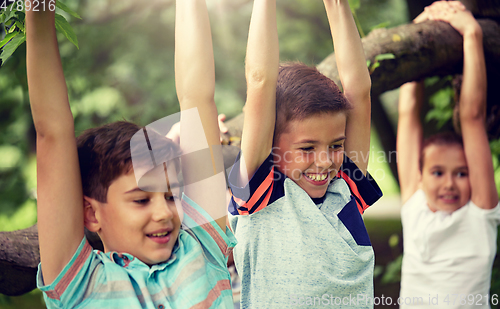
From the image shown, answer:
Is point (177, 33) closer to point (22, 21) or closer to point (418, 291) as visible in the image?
→ point (22, 21)

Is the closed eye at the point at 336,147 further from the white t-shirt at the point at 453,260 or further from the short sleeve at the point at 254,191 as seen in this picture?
the white t-shirt at the point at 453,260

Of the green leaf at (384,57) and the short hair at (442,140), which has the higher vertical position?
the green leaf at (384,57)

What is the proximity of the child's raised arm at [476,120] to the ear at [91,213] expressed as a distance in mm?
1007

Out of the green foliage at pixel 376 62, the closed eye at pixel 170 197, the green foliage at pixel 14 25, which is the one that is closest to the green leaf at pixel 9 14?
the green foliage at pixel 14 25

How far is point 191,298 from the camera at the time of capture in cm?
55

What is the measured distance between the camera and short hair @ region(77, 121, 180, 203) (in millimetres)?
558

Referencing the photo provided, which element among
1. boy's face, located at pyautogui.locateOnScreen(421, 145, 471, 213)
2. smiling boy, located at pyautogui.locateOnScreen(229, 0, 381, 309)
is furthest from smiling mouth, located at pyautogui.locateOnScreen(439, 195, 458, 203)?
smiling boy, located at pyautogui.locateOnScreen(229, 0, 381, 309)

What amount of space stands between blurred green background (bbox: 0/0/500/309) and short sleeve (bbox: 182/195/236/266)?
0.45 m

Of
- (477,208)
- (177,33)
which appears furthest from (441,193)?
(177,33)

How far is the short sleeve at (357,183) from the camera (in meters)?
0.78

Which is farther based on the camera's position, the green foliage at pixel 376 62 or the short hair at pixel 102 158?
the green foliage at pixel 376 62

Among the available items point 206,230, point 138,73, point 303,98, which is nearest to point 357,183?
point 303,98

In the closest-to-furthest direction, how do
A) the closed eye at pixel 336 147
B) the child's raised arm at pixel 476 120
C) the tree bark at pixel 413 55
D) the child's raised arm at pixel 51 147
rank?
1. the child's raised arm at pixel 51 147
2. the closed eye at pixel 336 147
3. the tree bark at pixel 413 55
4. the child's raised arm at pixel 476 120

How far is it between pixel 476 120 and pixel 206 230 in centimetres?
89
